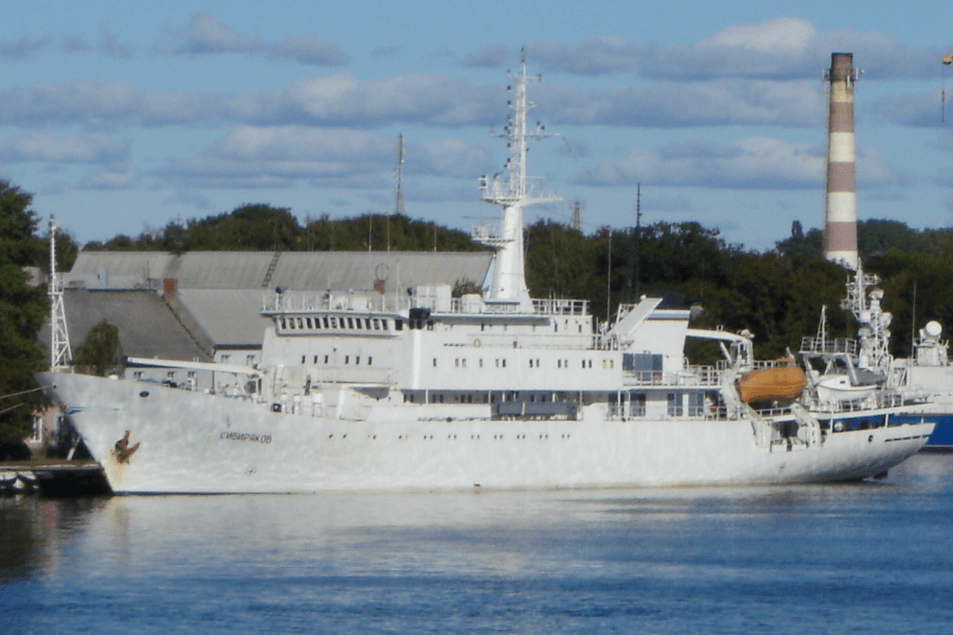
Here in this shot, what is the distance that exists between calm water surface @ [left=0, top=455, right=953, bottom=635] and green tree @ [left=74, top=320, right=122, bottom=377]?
11731 millimetres

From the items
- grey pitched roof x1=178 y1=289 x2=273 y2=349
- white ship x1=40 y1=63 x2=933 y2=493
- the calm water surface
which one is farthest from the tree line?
the calm water surface

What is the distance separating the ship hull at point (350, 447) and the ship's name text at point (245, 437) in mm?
27

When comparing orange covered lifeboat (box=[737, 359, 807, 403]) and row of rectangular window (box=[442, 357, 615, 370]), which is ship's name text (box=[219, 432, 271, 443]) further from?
orange covered lifeboat (box=[737, 359, 807, 403])

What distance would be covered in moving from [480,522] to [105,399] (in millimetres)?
10981

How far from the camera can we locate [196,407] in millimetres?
44906

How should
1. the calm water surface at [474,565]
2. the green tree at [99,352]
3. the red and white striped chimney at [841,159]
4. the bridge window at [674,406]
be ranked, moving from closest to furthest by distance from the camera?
1. the calm water surface at [474,565]
2. the bridge window at [674,406]
3. the green tree at [99,352]
4. the red and white striped chimney at [841,159]

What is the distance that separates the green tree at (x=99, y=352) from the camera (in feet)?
191

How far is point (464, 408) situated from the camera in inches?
1881

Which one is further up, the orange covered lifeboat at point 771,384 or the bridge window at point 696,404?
the orange covered lifeboat at point 771,384

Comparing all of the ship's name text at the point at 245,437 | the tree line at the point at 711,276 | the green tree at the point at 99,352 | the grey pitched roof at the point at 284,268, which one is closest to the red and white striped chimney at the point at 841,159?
the tree line at the point at 711,276

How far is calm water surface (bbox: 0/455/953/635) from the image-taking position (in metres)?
32.1

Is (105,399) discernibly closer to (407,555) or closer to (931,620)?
(407,555)

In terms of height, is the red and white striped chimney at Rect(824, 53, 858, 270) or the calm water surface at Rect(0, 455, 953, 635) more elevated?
the red and white striped chimney at Rect(824, 53, 858, 270)

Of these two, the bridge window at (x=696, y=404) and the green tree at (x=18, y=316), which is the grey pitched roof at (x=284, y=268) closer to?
the green tree at (x=18, y=316)
